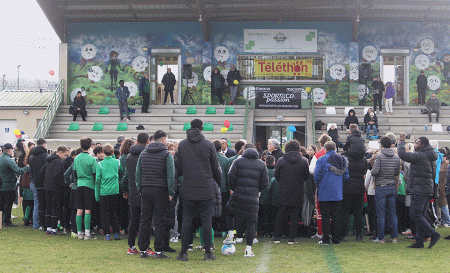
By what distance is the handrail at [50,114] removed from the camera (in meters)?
21.0

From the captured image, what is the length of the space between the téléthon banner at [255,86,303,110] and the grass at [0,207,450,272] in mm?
11554

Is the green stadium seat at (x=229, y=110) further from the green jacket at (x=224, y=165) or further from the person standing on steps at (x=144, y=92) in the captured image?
the green jacket at (x=224, y=165)

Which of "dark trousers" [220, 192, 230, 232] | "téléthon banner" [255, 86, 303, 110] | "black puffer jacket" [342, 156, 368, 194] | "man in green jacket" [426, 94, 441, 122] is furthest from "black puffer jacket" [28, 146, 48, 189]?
"man in green jacket" [426, 94, 441, 122]

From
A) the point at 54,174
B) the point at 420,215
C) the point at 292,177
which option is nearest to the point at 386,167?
the point at 420,215

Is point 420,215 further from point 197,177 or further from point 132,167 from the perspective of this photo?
point 132,167

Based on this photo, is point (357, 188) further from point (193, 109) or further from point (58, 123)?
point (58, 123)

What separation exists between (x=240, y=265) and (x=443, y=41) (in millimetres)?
20288

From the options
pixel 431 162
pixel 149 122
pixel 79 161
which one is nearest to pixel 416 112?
pixel 149 122

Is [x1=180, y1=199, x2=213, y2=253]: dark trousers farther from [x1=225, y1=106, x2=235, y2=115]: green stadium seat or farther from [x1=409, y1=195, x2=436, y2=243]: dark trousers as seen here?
[x1=225, y1=106, x2=235, y2=115]: green stadium seat

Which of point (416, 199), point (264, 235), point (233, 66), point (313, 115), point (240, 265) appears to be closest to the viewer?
point (240, 265)

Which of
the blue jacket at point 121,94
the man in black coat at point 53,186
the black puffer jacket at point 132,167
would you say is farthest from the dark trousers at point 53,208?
the blue jacket at point 121,94

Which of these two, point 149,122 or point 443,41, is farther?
point 443,41

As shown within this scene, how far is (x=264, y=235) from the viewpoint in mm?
9641

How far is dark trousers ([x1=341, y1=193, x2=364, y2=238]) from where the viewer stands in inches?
353
